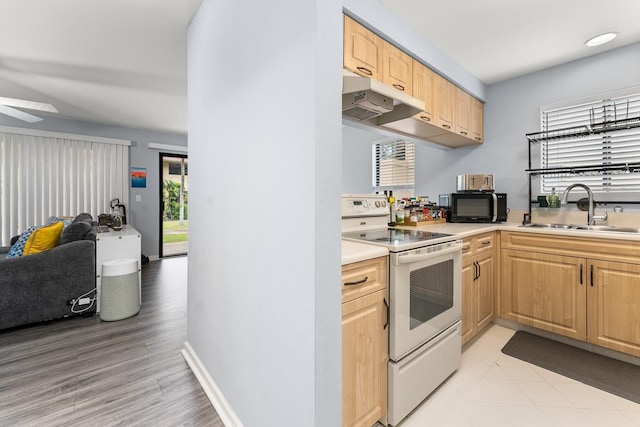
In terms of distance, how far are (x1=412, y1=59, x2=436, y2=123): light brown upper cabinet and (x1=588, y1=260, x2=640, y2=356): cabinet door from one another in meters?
1.66

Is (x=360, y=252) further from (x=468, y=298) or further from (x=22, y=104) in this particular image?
(x=22, y=104)

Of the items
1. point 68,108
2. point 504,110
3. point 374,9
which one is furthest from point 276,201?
point 68,108

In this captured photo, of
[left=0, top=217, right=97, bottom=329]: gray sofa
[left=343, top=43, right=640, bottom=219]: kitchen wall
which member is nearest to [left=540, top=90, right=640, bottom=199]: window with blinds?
[left=343, top=43, right=640, bottom=219]: kitchen wall

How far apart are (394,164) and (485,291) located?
1.99 m

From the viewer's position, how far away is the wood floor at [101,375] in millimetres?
1493

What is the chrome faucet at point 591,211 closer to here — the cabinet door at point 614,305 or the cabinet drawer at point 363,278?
the cabinet door at point 614,305

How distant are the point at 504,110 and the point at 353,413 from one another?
3.26 m

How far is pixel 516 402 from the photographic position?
5.25ft

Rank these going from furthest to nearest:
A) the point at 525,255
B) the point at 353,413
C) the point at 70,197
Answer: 1. the point at 70,197
2. the point at 525,255
3. the point at 353,413

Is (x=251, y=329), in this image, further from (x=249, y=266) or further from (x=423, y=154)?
(x=423, y=154)

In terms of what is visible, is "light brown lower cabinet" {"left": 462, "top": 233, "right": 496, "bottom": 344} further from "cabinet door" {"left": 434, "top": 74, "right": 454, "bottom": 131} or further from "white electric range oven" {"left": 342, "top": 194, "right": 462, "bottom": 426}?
"cabinet door" {"left": 434, "top": 74, "right": 454, "bottom": 131}

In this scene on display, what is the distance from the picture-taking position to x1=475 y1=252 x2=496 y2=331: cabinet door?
89.5 inches

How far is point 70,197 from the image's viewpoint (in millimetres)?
4520

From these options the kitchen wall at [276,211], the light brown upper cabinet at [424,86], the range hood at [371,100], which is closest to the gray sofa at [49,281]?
the kitchen wall at [276,211]
